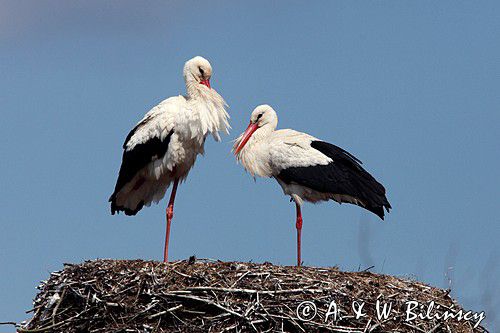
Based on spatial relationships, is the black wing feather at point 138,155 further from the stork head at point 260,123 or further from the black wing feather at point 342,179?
the black wing feather at point 342,179

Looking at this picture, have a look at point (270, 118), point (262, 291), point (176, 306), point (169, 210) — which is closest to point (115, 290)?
point (176, 306)

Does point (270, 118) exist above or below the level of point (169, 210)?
above

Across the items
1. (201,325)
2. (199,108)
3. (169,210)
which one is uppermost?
(199,108)

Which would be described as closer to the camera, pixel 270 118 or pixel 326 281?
pixel 326 281

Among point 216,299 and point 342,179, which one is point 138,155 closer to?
point 342,179

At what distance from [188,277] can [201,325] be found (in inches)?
15.3

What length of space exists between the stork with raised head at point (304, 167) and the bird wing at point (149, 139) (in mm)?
911

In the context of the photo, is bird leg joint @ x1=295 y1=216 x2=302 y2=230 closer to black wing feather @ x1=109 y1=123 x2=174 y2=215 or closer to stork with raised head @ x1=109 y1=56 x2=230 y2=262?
stork with raised head @ x1=109 y1=56 x2=230 y2=262

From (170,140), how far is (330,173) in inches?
59.2

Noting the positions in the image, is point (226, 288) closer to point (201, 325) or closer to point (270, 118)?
point (201, 325)

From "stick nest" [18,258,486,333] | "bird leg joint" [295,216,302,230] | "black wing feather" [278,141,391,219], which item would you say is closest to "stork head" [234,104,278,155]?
"black wing feather" [278,141,391,219]

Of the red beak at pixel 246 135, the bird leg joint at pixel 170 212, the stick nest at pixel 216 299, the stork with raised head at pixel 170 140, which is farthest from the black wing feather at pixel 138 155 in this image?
the stick nest at pixel 216 299

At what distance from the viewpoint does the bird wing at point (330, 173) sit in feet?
33.0

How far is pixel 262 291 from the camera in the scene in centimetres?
812
